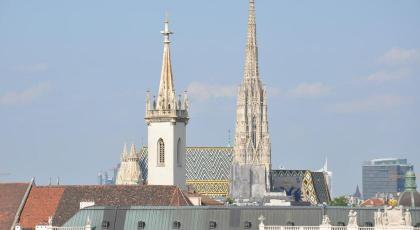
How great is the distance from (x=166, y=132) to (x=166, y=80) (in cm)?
650

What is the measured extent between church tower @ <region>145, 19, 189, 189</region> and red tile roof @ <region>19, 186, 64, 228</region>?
2232cm

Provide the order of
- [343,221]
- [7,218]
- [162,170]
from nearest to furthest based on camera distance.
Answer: [343,221] → [7,218] → [162,170]

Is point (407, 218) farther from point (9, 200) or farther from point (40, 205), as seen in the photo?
point (9, 200)

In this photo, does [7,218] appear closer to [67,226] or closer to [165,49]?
[67,226]

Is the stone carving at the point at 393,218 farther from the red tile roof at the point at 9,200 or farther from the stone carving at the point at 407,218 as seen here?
the red tile roof at the point at 9,200

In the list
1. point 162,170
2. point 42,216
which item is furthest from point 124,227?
point 162,170

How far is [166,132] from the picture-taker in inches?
7136

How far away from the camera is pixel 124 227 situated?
13200cm

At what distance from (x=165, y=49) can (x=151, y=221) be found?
54.5 m

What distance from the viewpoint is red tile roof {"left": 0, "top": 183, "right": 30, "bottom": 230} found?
152m

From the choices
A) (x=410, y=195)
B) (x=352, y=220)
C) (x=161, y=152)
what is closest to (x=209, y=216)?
(x=352, y=220)

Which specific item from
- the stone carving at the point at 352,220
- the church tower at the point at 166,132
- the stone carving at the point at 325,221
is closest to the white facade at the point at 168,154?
the church tower at the point at 166,132

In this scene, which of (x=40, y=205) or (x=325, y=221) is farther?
(x=40, y=205)

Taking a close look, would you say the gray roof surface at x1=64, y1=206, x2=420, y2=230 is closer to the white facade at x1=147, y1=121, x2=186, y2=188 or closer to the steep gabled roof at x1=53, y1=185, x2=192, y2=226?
the steep gabled roof at x1=53, y1=185, x2=192, y2=226
